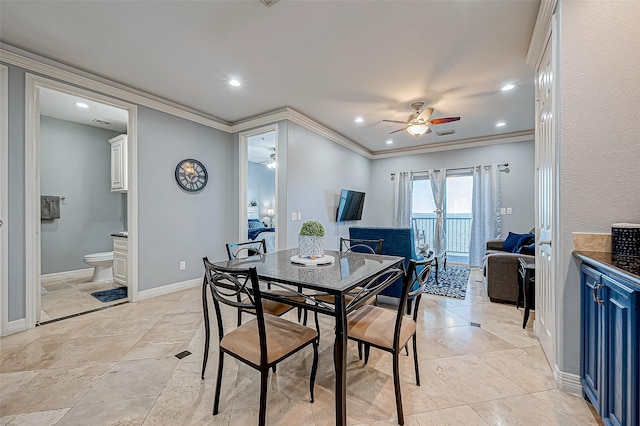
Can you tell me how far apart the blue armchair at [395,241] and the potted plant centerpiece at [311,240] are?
1.32 meters

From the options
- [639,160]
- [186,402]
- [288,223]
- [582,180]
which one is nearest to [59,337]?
[186,402]

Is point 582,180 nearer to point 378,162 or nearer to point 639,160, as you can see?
point 639,160

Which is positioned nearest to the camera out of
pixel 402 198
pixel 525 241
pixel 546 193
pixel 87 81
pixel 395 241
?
pixel 546 193

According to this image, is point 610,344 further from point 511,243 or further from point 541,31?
point 511,243

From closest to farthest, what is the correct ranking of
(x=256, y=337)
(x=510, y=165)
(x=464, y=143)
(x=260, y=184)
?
(x=256, y=337) → (x=510, y=165) → (x=464, y=143) → (x=260, y=184)

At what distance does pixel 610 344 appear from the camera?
47.6 inches

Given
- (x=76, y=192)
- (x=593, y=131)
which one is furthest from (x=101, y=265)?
(x=593, y=131)

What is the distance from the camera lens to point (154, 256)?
3438mm

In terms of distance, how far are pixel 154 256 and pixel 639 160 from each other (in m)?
4.54

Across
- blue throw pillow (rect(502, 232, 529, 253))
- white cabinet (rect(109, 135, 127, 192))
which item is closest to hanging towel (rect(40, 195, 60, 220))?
white cabinet (rect(109, 135, 127, 192))

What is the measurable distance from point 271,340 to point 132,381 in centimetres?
112

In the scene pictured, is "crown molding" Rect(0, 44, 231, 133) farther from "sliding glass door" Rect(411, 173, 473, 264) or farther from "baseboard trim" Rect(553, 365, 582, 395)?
"sliding glass door" Rect(411, 173, 473, 264)

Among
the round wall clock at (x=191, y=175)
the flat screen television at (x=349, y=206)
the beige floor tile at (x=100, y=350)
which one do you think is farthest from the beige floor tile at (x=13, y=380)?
the flat screen television at (x=349, y=206)

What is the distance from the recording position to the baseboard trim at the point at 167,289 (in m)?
3.32
